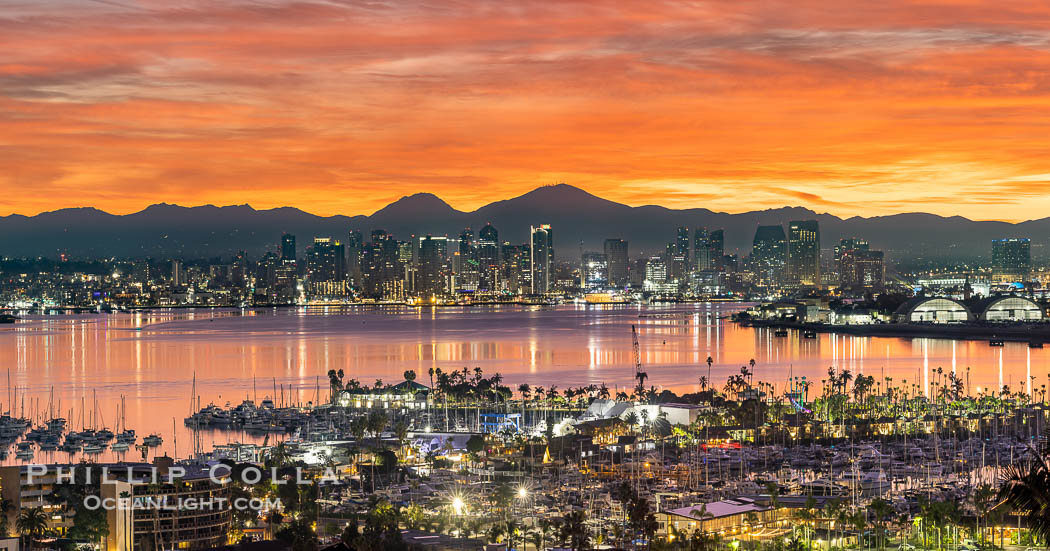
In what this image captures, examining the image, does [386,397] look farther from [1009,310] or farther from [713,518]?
[1009,310]

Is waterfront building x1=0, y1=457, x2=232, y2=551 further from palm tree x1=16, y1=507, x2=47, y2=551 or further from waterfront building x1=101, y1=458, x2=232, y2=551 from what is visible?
palm tree x1=16, y1=507, x2=47, y2=551

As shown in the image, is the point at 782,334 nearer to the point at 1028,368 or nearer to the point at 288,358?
the point at 1028,368

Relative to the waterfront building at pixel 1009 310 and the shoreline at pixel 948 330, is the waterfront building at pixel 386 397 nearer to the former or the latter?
the shoreline at pixel 948 330

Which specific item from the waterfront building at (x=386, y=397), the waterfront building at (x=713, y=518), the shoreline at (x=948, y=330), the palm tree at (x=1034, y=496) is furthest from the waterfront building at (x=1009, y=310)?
the palm tree at (x=1034, y=496)

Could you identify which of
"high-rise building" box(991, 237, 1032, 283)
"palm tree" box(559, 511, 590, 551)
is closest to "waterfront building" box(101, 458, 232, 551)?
"palm tree" box(559, 511, 590, 551)

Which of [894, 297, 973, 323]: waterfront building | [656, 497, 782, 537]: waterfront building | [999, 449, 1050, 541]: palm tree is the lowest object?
[656, 497, 782, 537]: waterfront building

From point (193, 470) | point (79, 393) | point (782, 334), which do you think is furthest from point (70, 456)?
point (782, 334)

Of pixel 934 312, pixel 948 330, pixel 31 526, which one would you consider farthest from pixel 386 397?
pixel 934 312
